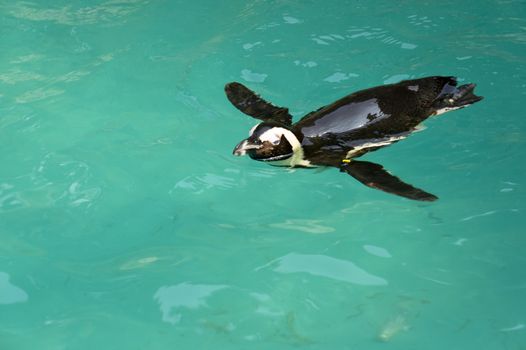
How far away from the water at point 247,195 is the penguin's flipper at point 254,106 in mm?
174

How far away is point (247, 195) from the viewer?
3.50m

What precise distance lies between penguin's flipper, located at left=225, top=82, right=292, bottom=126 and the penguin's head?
344 millimetres

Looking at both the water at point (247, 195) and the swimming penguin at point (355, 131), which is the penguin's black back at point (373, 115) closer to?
the swimming penguin at point (355, 131)

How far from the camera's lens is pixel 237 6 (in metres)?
5.19

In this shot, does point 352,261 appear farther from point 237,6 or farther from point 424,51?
point 237,6

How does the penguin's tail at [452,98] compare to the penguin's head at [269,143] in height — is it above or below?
above

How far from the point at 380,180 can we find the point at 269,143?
1.71ft

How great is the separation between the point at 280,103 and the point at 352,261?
1262mm

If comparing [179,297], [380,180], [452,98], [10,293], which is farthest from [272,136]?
[10,293]

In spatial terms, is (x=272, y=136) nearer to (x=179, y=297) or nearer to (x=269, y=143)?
(x=269, y=143)

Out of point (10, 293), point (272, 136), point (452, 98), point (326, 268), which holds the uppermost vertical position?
point (452, 98)

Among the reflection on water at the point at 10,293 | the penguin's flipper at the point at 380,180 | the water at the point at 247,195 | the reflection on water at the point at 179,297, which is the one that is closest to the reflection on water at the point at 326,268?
the water at the point at 247,195

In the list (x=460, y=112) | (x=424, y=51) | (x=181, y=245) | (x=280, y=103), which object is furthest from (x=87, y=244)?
(x=424, y=51)

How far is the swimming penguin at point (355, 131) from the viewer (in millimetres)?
3170
